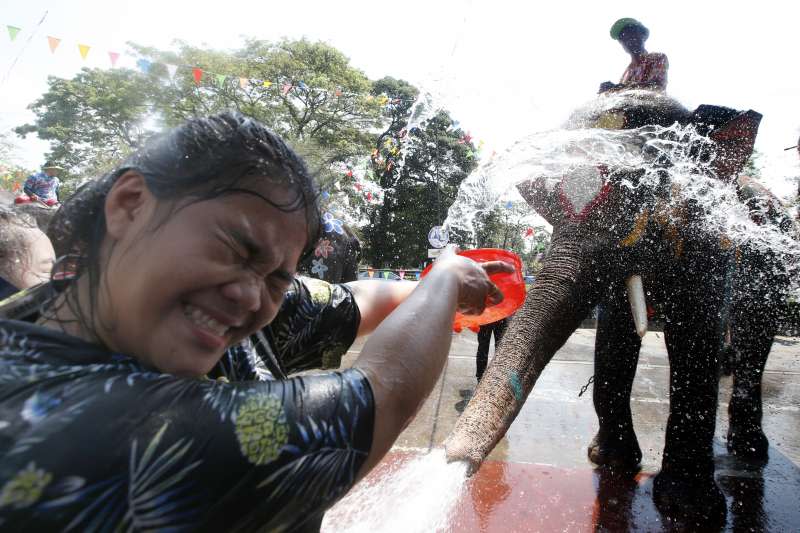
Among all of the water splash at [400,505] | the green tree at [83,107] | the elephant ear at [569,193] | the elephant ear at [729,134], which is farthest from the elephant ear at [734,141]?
the green tree at [83,107]

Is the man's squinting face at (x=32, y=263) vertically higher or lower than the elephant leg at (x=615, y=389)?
higher

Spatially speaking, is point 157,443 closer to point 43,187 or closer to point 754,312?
point 754,312

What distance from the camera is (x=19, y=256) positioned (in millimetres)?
1956

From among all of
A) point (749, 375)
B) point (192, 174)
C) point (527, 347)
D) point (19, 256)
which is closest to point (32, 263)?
point (19, 256)

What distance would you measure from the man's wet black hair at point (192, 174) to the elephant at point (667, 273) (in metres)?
1.80

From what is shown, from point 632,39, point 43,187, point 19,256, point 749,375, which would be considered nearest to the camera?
point 19,256

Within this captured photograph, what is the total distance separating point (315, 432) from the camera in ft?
2.31

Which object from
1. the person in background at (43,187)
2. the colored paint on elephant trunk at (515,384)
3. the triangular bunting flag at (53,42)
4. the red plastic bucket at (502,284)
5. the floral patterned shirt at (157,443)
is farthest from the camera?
the triangular bunting flag at (53,42)

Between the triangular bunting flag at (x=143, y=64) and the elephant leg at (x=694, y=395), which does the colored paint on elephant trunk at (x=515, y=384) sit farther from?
the triangular bunting flag at (x=143, y=64)

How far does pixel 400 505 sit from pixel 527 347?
3.31 feet

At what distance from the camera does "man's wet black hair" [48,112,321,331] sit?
0.82m

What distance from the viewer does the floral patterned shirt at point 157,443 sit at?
568mm

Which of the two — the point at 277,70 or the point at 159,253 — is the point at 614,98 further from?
the point at 277,70

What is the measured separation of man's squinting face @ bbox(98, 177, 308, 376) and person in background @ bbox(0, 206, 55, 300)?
148 cm
